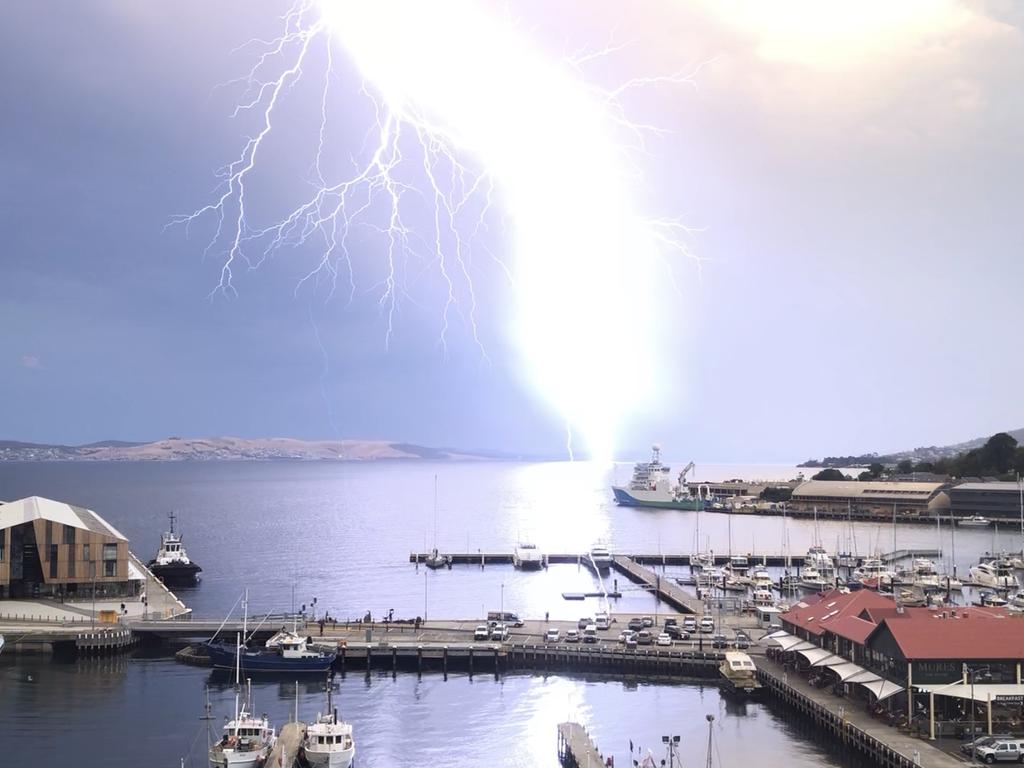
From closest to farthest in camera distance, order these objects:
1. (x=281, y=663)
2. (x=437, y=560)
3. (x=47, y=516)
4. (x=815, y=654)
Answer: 1. (x=815, y=654)
2. (x=281, y=663)
3. (x=47, y=516)
4. (x=437, y=560)

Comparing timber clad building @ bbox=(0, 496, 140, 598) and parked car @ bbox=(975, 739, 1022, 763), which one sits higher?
timber clad building @ bbox=(0, 496, 140, 598)

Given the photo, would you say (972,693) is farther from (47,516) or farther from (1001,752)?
(47,516)

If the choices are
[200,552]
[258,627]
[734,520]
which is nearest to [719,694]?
[258,627]

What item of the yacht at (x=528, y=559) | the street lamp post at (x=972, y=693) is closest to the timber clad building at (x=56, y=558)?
the yacht at (x=528, y=559)

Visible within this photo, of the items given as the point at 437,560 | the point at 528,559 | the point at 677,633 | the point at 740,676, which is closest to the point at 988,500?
the point at 528,559

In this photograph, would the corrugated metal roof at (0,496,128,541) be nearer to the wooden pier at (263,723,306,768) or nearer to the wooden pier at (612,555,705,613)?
the wooden pier at (263,723,306,768)

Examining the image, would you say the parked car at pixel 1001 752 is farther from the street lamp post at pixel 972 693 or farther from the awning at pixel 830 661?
the awning at pixel 830 661

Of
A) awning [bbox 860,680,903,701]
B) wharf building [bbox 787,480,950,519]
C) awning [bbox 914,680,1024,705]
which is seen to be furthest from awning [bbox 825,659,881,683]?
wharf building [bbox 787,480,950,519]
